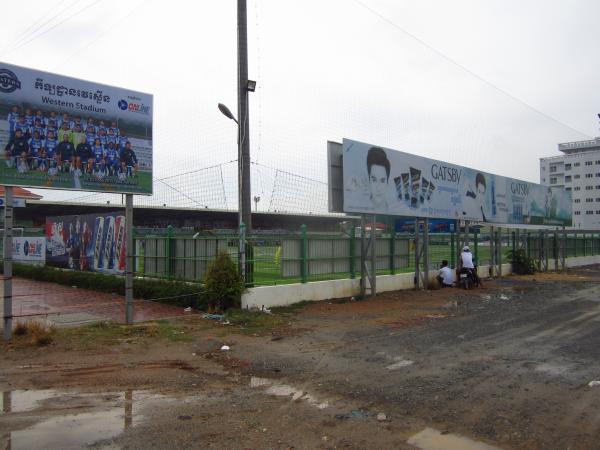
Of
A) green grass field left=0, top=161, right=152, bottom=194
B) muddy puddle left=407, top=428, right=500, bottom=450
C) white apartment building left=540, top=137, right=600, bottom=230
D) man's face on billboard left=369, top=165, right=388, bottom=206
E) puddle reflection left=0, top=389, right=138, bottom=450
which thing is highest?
white apartment building left=540, top=137, right=600, bottom=230

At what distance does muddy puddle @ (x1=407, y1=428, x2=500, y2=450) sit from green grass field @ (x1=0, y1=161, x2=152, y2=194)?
24.2ft

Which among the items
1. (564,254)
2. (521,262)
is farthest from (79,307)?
(564,254)

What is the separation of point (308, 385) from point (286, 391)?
342 mm

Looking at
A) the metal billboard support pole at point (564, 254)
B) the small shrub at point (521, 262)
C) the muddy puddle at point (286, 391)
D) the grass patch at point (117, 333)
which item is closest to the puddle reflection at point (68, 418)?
the muddy puddle at point (286, 391)

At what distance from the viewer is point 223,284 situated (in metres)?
11.5

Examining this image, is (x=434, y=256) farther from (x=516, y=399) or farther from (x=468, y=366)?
(x=516, y=399)

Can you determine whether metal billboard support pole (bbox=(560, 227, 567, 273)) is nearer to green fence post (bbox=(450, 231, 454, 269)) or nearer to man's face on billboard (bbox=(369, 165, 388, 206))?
green fence post (bbox=(450, 231, 454, 269))

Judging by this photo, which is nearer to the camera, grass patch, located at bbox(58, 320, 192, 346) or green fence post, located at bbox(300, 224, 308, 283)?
grass patch, located at bbox(58, 320, 192, 346)

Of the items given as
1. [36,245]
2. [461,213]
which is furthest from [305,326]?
[36,245]

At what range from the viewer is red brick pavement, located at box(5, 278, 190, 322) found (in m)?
11.6

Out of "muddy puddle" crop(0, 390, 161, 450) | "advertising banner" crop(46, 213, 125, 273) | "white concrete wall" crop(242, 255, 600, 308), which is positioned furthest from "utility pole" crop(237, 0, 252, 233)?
"muddy puddle" crop(0, 390, 161, 450)

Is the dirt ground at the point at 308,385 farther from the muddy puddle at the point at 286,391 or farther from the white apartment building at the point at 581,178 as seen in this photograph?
the white apartment building at the point at 581,178

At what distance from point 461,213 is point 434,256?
7.44 feet

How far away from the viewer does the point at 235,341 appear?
8.89 meters
